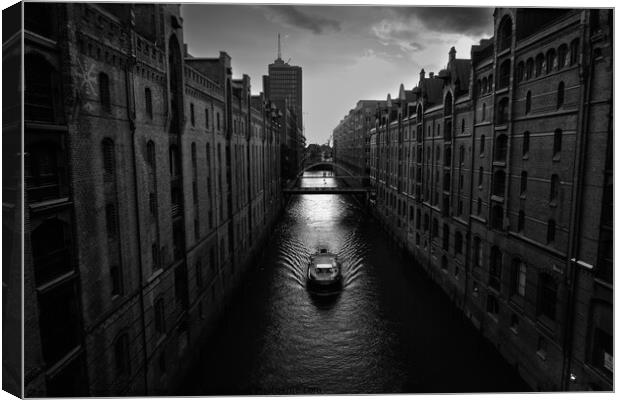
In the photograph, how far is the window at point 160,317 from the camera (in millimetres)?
16891

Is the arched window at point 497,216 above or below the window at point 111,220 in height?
below

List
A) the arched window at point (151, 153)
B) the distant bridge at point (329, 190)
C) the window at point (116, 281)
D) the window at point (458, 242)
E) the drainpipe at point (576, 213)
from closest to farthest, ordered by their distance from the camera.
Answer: the window at point (116, 281), the drainpipe at point (576, 213), the arched window at point (151, 153), the window at point (458, 242), the distant bridge at point (329, 190)

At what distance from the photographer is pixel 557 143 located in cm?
1655

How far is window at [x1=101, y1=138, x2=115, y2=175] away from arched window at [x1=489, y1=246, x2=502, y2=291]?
18680 mm

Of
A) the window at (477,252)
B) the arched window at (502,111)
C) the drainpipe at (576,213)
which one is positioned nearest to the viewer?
the drainpipe at (576,213)

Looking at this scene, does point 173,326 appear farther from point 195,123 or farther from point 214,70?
point 214,70

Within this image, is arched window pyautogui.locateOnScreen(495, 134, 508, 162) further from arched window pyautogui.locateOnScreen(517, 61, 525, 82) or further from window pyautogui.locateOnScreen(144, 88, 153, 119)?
window pyautogui.locateOnScreen(144, 88, 153, 119)

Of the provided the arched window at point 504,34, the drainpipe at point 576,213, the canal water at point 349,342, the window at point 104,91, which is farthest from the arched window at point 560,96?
the window at point 104,91

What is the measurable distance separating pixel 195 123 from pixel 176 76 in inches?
117

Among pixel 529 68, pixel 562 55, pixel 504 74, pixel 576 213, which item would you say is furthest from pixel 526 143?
pixel 576 213

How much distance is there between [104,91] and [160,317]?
9.48m

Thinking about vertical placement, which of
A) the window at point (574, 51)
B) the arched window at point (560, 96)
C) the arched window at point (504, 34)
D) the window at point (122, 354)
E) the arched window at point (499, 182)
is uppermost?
the arched window at point (504, 34)

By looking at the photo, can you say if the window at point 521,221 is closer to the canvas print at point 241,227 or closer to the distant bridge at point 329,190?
the canvas print at point 241,227

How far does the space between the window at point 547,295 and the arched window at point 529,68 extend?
8735 mm
